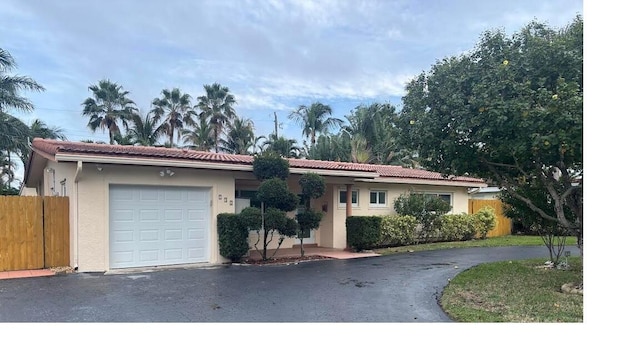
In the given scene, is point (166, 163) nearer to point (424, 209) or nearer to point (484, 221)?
point (424, 209)

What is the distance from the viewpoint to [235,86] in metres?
33.4

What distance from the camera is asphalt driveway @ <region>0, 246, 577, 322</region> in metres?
6.32

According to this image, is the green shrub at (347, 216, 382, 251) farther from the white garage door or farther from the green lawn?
the white garage door

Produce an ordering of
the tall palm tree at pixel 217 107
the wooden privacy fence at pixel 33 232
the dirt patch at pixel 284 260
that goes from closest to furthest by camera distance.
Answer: the wooden privacy fence at pixel 33 232 < the dirt patch at pixel 284 260 < the tall palm tree at pixel 217 107

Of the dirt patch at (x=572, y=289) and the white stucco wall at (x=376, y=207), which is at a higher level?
the white stucco wall at (x=376, y=207)

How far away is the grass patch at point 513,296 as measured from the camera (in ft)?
20.4

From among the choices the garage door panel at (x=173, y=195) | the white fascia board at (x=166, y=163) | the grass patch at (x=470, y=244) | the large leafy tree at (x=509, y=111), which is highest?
the large leafy tree at (x=509, y=111)

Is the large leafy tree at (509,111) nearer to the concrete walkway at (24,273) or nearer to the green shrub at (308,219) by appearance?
the green shrub at (308,219)

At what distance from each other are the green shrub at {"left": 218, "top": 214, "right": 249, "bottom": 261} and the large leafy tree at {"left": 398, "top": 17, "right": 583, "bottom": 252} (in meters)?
5.02

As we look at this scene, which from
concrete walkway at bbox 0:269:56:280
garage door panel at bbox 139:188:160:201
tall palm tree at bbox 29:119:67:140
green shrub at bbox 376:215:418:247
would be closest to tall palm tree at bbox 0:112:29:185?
tall palm tree at bbox 29:119:67:140

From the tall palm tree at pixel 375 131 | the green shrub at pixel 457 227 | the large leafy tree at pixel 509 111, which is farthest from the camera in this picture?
the tall palm tree at pixel 375 131

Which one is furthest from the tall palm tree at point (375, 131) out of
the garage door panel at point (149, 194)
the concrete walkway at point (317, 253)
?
the garage door panel at point (149, 194)

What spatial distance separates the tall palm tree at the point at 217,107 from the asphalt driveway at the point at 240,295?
955 inches

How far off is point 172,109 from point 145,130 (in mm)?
2916
